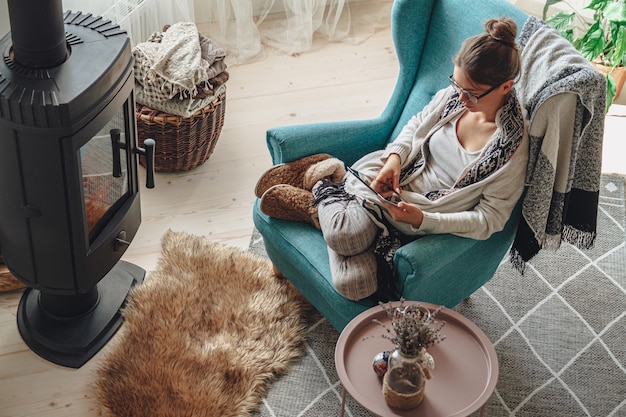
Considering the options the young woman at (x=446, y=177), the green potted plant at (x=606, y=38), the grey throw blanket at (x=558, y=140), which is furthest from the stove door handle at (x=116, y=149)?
the green potted plant at (x=606, y=38)

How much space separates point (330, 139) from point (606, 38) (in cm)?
151

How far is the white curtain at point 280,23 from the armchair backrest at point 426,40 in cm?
131

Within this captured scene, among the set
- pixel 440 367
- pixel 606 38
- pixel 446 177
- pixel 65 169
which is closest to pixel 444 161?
pixel 446 177

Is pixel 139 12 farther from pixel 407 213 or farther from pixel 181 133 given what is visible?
pixel 407 213

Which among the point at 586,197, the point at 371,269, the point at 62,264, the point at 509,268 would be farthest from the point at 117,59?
the point at 509,268

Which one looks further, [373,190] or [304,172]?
[304,172]

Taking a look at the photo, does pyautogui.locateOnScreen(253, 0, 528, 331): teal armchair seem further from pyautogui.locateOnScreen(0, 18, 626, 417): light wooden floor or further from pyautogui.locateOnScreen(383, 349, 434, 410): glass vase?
pyautogui.locateOnScreen(0, 18, 626, 417): light wooden floor

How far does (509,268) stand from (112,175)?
1.39 m

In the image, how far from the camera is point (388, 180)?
2348mm

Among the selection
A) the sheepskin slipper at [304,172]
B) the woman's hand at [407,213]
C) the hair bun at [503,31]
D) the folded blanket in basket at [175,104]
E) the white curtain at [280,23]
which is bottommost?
the white curtain at [280,23]

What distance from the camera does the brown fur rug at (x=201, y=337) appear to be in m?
2.30

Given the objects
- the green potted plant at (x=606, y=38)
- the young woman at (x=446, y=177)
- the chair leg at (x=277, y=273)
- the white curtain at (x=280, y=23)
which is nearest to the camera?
the young woman at (x=446, y=177)

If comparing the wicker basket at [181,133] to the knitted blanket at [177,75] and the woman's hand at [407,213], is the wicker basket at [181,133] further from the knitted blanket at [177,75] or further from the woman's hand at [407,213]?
the woman's hand at [407,213]

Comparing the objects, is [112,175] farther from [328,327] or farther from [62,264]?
[328,327]
